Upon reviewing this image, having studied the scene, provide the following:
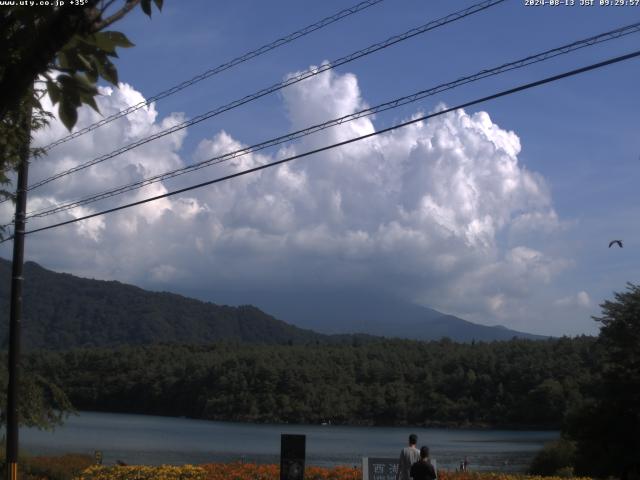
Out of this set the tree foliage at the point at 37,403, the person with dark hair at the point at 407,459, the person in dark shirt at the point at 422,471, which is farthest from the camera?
the tree foliage at the point at 37,403

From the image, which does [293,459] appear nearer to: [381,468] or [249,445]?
[381,468]

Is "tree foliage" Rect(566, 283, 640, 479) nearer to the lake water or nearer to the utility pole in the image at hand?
the lake water

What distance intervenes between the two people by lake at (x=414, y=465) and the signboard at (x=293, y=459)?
5.51 feet

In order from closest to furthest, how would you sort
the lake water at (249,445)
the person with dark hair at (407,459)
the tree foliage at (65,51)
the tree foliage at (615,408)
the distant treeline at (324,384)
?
the tree foliage at (65,51)
the person with dark hair at (407,459)
the tree foliage at (615,408)
the lake water at (249,445)
the distant treeline at (324,384)

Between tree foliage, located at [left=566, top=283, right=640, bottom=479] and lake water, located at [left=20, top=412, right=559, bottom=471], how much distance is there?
906 centimetres

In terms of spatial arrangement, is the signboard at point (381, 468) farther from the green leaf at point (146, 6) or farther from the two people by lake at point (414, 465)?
the green leaf at point (146, 6)

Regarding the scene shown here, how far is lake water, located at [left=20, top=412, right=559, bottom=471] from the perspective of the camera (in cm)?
4741

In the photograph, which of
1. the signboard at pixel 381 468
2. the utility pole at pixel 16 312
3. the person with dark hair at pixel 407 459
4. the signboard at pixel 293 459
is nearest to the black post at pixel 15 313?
the utility pole at pixel 16 312

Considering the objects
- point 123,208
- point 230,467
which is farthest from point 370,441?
point 123,208

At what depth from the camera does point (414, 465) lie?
14102mm

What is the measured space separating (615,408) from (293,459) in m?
23.2

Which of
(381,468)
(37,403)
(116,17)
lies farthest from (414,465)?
(37,403)

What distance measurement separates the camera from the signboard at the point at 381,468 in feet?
52.3

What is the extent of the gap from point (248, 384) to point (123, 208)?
305 ft
